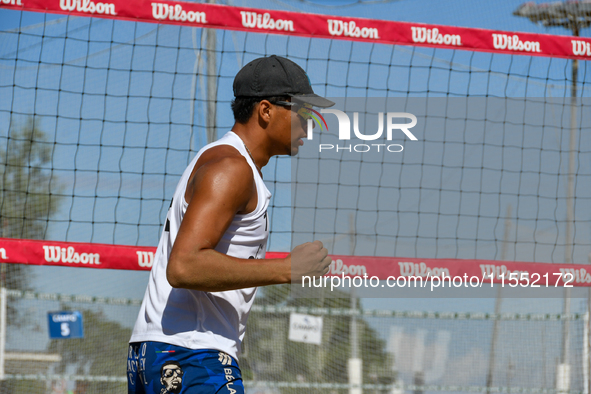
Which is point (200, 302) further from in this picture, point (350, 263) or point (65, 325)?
point (65, 325)

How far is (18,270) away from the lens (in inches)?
315

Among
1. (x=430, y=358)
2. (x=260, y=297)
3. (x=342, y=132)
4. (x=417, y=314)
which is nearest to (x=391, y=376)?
(x=430, y=358)

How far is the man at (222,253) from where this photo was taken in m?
1.57

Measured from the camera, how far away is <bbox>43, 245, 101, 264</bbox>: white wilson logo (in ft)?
12.2

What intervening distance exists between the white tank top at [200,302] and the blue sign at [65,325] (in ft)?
15.9

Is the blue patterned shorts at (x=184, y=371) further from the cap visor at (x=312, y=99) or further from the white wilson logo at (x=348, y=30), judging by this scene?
the white wilson logo at (x=348, y=30)

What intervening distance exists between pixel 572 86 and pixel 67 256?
15.3 ft

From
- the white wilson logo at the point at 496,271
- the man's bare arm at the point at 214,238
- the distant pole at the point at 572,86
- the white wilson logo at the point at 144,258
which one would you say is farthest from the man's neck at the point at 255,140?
the distant pole at the point at 572,86

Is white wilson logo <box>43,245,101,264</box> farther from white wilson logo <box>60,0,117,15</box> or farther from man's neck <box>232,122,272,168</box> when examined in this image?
man's neck <box>232,122,272,168</box>

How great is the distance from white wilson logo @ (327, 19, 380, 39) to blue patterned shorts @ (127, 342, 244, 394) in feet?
9.83

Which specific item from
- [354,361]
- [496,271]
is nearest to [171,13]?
[496,271]

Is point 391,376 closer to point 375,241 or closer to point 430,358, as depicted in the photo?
point 430,358

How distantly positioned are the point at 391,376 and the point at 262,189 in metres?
5.03

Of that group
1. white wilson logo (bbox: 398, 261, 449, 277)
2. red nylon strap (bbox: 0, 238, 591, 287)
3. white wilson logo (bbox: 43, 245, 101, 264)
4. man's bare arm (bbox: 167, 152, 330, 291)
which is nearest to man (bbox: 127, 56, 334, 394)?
man's bare arm (bbox: 167, 152, 330, 291)
